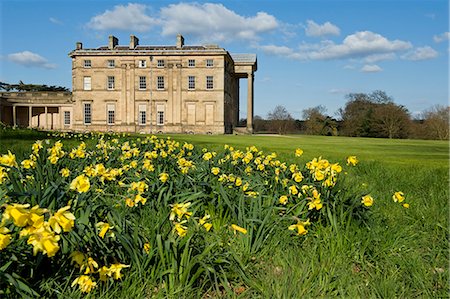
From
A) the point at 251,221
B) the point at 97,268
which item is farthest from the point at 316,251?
the point at 97,268

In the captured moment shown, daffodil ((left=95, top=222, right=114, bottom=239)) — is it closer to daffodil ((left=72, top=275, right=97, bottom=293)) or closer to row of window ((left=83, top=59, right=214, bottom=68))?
daffodil ((left=72, top=275, right=97, bottom=293))

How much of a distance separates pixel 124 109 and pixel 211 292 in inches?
2212

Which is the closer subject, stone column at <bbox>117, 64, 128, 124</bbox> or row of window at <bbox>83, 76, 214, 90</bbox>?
row of window at <bbox>83, 76, 214, 90</bbox>

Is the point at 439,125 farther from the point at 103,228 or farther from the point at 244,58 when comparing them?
the point at 103,228

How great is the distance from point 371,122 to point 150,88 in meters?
28.5

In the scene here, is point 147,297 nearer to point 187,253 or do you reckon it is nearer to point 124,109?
point 187,253

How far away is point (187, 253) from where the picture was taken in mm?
2732

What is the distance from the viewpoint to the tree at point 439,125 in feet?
156

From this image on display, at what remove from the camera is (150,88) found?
184ft

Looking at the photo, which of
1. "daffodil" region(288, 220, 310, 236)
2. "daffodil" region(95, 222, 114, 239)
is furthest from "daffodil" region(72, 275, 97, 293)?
"daffodil" region(288, 220, 310, 236)

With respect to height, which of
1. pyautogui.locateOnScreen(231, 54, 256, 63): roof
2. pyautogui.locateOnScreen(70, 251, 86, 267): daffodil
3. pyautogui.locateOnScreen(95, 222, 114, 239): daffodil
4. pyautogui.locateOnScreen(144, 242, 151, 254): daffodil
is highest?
pyautogui.locateOnScreen(231, 54, 256, 63): roof

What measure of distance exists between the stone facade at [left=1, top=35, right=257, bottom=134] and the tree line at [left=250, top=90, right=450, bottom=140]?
15.3 meters

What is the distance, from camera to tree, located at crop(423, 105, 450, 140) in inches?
1866

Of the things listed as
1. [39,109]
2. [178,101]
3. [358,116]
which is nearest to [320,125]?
[358,116]
